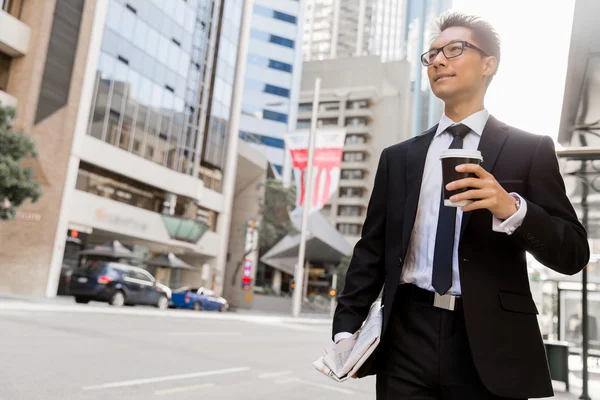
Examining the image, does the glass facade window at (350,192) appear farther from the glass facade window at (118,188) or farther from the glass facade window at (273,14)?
the glass facade window at (118,188)

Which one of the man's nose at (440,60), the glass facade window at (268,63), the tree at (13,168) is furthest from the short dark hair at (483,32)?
the glass facade window at (268,63)

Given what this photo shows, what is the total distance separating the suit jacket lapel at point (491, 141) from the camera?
2.07 meters

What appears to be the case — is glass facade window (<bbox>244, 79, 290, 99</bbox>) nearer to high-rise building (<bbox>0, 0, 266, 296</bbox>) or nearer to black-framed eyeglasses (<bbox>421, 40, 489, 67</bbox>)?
high-rise building (<bbox>0, 0, 266, 296</bbox>)

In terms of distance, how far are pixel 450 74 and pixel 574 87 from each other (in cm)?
463

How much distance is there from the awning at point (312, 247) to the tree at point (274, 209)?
1.01 metres

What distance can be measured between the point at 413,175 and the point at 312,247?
5453 centimetres

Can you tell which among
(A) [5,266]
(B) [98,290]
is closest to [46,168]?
(A) [5,266]

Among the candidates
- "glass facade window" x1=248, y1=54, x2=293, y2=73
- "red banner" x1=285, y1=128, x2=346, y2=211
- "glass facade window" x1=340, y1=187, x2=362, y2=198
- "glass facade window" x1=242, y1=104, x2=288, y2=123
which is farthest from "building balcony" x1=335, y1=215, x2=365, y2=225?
"red banner" x1=285, y1=128, x2=346, y2=211

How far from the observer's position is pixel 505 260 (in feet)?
6.38

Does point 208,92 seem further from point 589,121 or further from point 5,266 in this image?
point 589,121

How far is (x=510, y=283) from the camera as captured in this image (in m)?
1.93

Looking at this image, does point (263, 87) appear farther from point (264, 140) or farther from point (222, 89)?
point (222, 89)

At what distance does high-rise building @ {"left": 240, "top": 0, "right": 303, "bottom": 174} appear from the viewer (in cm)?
7244

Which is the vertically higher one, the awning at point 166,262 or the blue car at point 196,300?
the awning at point 166,262
